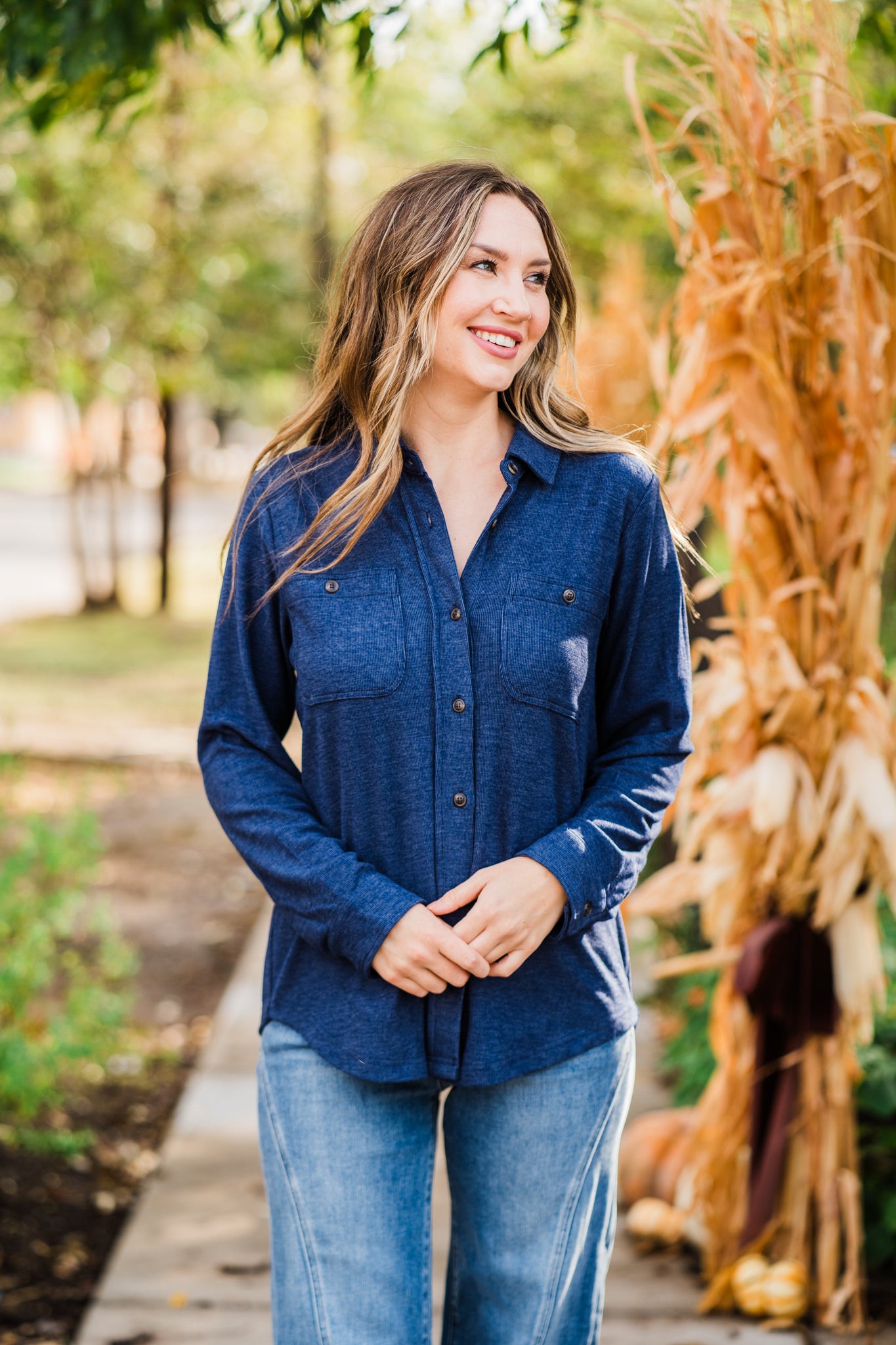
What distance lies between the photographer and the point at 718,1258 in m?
2.80

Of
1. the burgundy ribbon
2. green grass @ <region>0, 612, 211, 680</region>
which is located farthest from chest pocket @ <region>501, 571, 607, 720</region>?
green grass @ <region>0, 612, 211, 680</region>

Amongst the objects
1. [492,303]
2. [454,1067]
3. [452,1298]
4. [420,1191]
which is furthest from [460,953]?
[492,303]

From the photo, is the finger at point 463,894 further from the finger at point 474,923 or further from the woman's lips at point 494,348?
the woman's lips at point 494,348

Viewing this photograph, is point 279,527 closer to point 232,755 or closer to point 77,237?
point 232,755

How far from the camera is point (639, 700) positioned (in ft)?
5.94

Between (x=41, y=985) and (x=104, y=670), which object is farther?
(x=104, y=670)

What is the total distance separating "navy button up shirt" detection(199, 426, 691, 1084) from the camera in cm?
167

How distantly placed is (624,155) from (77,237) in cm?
510

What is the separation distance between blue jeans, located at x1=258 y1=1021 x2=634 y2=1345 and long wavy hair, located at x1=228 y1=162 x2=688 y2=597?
67 centimetres

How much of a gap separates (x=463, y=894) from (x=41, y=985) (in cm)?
213

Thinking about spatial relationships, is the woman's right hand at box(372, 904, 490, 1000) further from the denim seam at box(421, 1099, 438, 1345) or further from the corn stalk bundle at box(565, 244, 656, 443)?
the corn stalk bundle at box(565, 244, 656, 443)

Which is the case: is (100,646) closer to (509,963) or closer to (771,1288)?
(771,1288)

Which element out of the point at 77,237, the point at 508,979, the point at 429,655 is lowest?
the point at 508,979

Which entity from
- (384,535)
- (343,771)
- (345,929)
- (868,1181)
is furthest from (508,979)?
(868,1181)
